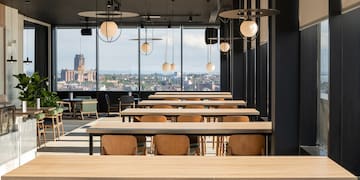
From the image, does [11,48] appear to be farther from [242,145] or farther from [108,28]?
[242,145]

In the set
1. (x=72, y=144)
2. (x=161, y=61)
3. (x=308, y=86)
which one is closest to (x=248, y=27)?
(x=308, y=86)

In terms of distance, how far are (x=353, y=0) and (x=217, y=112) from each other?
11.1 ft

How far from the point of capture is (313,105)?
597cm

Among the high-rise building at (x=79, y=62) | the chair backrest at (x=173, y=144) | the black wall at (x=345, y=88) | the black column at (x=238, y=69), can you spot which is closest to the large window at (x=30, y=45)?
the high-rise building at (x=79, y=62)

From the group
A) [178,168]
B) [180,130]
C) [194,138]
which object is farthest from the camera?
[194,138]

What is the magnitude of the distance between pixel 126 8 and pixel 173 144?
30.0ft

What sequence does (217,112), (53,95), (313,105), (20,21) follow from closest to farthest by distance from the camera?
(313,105) → (217,112) → (53,95) → (20,21)

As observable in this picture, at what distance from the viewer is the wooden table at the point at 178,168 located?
2.86 meters

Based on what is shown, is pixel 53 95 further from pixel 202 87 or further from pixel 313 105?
pixel 202 87

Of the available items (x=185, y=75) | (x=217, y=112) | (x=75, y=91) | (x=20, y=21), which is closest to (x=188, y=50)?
(x=185, y=75)

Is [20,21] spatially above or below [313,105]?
above

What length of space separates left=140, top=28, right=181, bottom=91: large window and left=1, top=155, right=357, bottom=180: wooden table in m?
13.9

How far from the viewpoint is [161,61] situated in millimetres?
17438

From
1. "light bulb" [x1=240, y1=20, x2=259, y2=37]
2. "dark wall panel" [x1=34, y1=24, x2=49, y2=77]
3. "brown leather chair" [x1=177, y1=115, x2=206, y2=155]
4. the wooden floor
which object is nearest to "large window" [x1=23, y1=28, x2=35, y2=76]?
"dark wall panel" [x1=34, y1=24, x2=49, y2=77]
